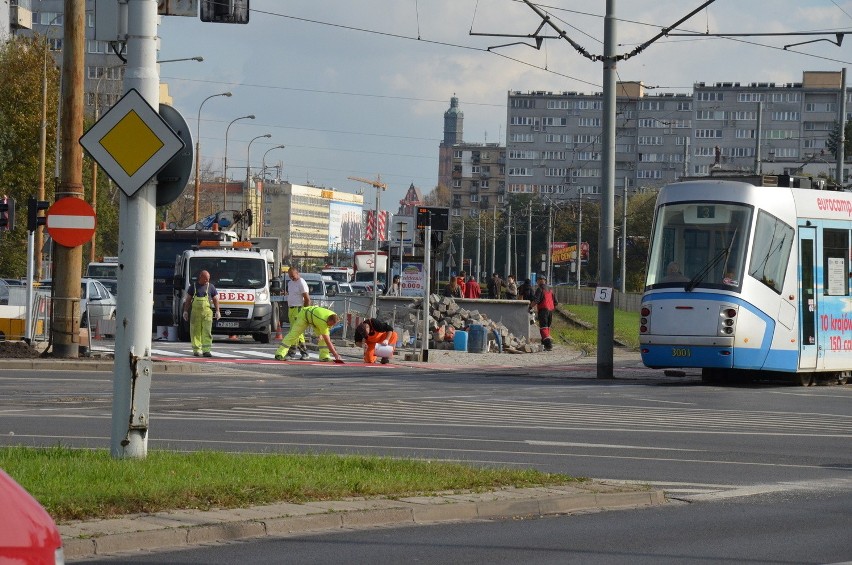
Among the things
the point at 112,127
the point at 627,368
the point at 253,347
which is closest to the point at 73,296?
the point at 253,347

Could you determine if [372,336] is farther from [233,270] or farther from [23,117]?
[23,117]

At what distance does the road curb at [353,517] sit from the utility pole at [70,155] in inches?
667

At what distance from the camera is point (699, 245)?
24906mm

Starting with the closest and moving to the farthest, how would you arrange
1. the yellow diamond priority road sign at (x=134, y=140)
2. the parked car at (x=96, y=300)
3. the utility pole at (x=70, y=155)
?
the yellow diamond priority road sign at (x=134, y=140)
the utility pole at (x=70, y=155)
the parked car at (x=96, y=300)

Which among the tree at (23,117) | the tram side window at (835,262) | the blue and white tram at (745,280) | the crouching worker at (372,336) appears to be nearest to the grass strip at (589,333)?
the crouching worker at (372,336)

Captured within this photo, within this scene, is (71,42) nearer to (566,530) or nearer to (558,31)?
(558,31)

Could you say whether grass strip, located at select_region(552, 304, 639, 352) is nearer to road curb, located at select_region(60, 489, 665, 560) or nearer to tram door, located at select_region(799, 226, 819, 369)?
tram door, located at select_region(799, 226, 819, 369)

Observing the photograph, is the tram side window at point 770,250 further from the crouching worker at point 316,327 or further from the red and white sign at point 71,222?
the red and white sign at point 71,222

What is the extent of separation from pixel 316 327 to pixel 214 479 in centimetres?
2055

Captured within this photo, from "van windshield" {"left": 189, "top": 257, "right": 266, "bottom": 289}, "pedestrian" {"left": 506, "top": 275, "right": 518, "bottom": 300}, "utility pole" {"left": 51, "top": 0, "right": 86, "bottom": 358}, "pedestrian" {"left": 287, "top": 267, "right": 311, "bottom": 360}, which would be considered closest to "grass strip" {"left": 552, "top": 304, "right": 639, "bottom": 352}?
"pedestrian" {"left": 506, "top": 275, "right": 518, "bottom": 300}

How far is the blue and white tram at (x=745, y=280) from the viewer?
24406mm

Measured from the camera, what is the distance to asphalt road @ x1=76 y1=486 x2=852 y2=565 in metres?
7.91

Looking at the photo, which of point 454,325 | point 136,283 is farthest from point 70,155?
point 136,283

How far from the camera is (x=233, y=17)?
17.0 m
